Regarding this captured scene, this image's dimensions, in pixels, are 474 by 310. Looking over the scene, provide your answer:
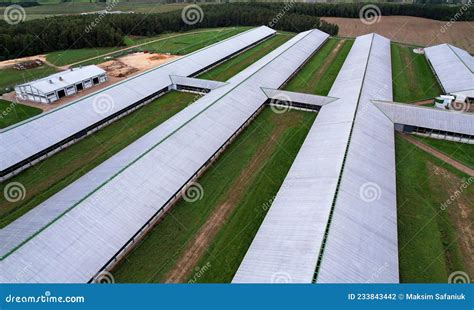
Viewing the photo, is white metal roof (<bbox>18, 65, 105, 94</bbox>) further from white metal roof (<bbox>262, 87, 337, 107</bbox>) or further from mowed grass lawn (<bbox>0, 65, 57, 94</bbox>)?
white metal roof (<bbox>262, 87, 337, 107</bbox>)

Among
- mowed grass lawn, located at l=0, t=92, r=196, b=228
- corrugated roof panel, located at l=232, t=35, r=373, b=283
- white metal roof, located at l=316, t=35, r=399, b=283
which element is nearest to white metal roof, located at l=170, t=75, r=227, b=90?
mowed grass lawn, located at l=0, t=92, r=196, b=228

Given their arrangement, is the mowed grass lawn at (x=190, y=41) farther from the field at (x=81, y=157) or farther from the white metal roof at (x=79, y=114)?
the field at (x=81, y=157)

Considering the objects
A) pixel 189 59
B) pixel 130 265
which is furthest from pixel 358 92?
pixel 130 265

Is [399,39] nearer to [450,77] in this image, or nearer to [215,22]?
[450,77]

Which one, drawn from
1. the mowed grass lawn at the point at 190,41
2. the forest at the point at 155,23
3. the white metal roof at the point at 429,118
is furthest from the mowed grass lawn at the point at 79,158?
the forest at the point at 155,23

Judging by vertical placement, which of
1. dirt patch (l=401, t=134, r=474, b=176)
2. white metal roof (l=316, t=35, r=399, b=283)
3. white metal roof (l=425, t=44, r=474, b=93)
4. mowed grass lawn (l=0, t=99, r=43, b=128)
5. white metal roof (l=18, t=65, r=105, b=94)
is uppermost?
white metal roof (l=425, t=44, r=474, b=93)
